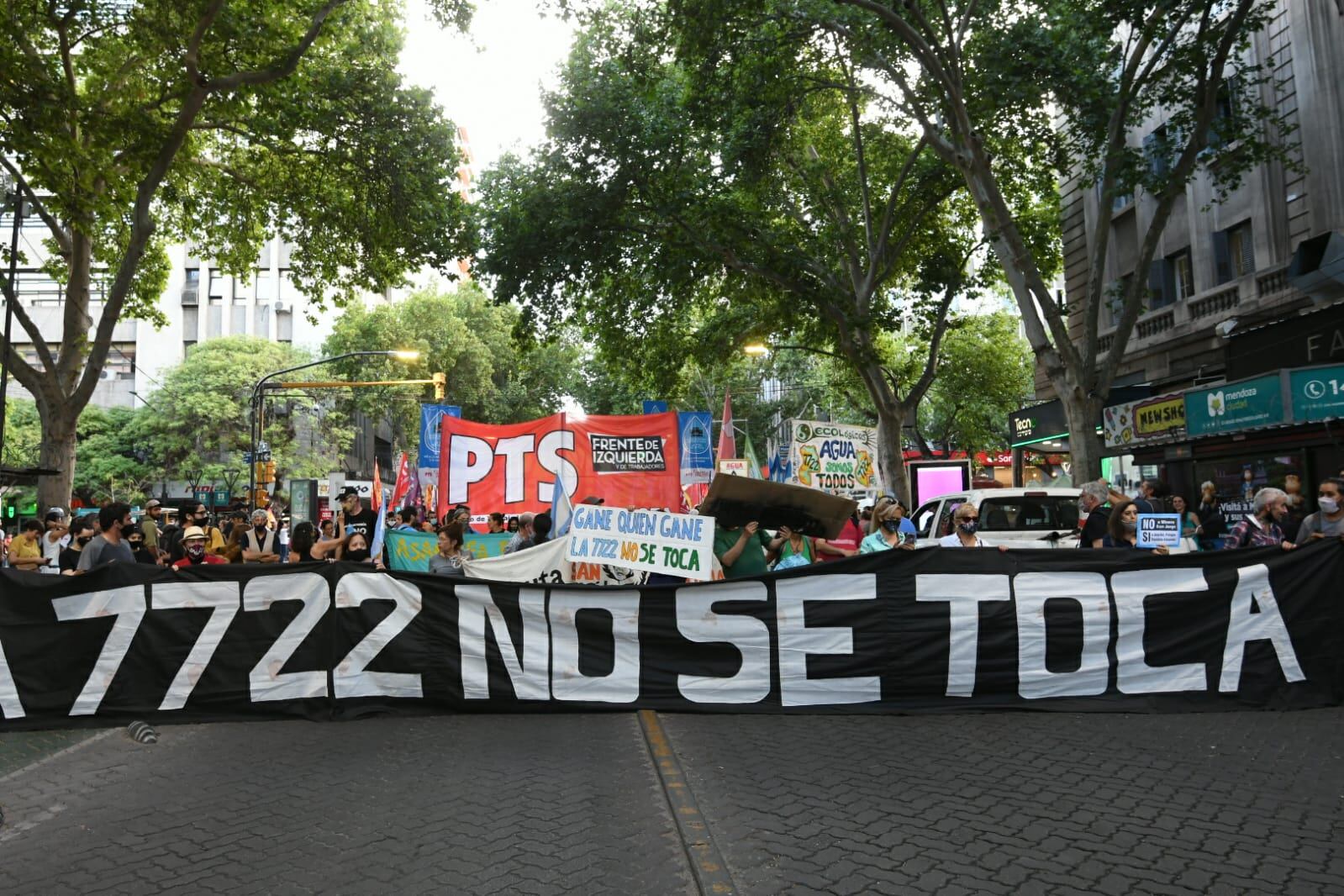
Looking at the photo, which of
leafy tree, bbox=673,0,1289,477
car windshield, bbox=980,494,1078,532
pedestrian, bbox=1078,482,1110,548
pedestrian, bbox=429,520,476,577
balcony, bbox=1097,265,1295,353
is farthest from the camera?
balcony, bbox=1097,265,1295,353

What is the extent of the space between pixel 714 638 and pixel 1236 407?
12100mm

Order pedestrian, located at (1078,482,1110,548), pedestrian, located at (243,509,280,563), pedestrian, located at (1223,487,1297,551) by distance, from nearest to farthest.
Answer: pedestrian, located at (1223,487,1297,551), pedestrian, located at (1078,482,1110,548), pedestrian, located at (243,509,280,563)

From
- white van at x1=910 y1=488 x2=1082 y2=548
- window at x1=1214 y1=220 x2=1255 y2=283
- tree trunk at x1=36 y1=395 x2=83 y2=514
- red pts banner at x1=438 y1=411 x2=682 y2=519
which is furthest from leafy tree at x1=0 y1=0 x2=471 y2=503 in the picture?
window at x1=1214 y1=220 x2=1255 y2=283

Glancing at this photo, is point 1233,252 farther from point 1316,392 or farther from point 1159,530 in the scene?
point 1159,530

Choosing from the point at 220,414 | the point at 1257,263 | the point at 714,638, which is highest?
the point at 220,414

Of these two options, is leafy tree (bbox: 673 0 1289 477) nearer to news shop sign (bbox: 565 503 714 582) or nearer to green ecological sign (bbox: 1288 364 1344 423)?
green ecological sign (bbox: 1288 364 1344 423)

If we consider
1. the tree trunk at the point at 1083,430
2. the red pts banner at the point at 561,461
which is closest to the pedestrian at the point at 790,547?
the red pts banner at the point at 561,461

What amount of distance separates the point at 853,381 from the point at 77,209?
28.3 m

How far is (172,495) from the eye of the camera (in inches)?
2195

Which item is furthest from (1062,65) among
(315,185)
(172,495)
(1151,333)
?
(172,495)

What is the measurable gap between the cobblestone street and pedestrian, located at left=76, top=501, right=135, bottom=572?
6.01 feet

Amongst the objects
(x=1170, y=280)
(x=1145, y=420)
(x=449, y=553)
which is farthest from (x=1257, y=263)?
(x=449, y=553)

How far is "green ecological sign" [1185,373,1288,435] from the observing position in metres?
15.5

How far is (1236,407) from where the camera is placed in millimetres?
16531
